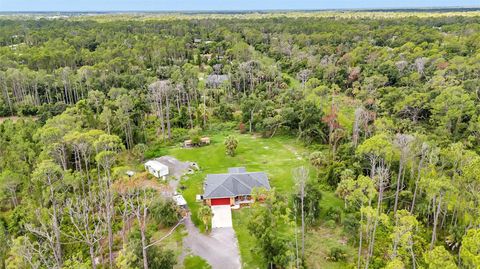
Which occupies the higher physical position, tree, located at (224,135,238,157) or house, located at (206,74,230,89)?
house, located at (206,74,230,89)

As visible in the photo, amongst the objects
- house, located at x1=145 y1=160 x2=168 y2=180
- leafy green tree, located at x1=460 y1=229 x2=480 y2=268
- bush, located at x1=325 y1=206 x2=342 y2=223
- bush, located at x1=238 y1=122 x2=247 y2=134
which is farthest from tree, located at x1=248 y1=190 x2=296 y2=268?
bush, located at x1=238 y1=122 x2=247 y2=134

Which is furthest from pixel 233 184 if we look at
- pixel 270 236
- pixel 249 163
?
pixel 270 236

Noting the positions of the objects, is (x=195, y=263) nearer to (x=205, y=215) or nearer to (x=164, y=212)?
(x=205, y=215)

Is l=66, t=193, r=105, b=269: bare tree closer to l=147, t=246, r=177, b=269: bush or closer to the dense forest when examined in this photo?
the dense forest

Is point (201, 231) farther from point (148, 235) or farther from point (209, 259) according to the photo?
point (148, 235)

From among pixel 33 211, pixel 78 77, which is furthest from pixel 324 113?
pixel 78 77

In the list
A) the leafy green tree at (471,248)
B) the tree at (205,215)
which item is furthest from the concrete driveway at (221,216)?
the leafy green tree at (471,248)

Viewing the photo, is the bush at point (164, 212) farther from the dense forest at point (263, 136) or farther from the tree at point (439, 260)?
the tree at point (439, 260)
